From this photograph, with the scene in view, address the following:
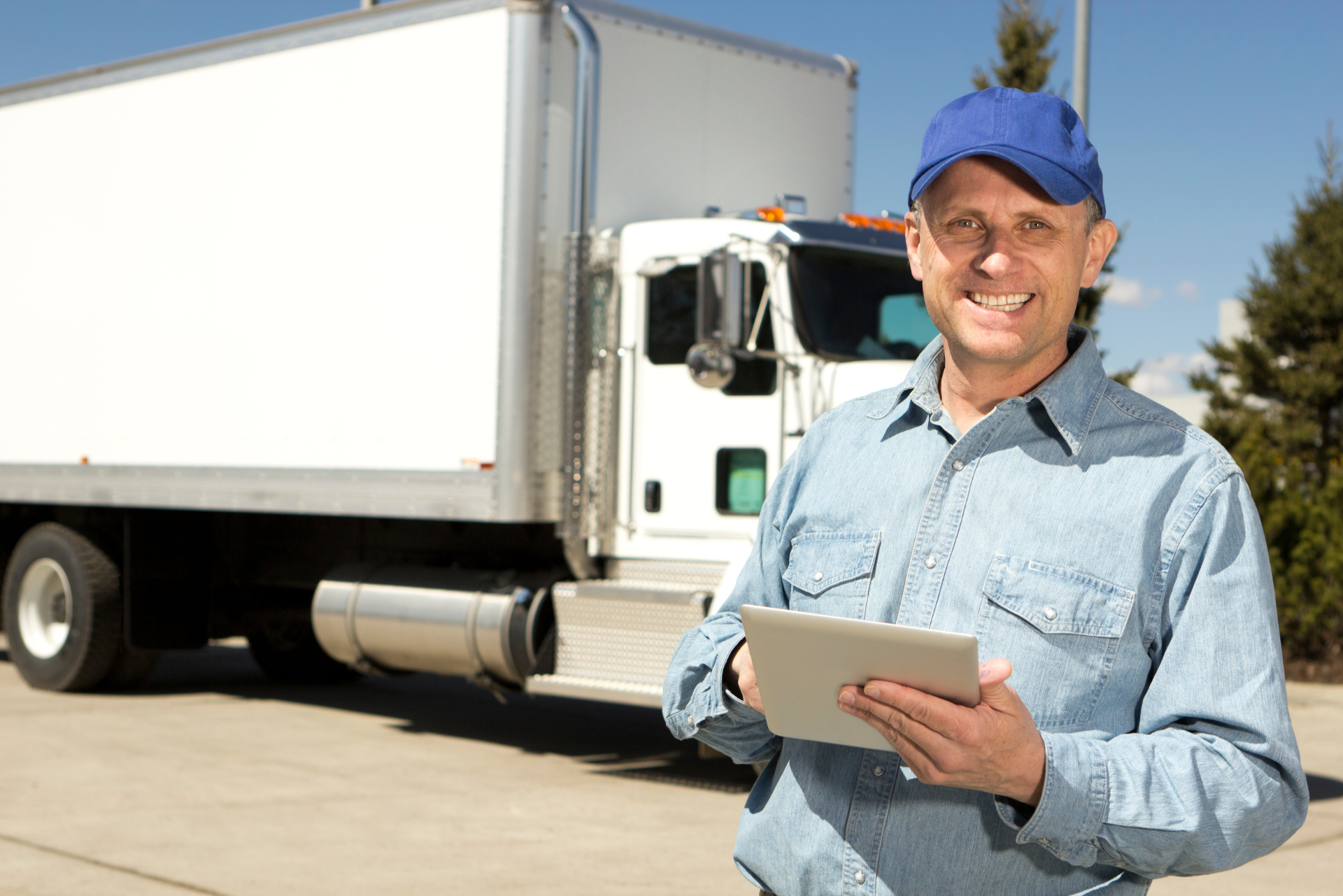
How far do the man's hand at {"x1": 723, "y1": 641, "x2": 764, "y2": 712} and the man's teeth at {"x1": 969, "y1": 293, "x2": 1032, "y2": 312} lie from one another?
0.57m

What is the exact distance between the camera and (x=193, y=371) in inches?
385

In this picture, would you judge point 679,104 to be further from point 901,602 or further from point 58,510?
point 901,602

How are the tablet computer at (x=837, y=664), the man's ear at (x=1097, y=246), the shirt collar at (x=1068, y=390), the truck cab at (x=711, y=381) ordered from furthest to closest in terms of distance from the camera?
the truck cab at (x=711, y=381) < the man's ear at (x=1097, y=246) < the shirt collar at (x=1068, y=390) < the tablet computer at (x=837, y=664)

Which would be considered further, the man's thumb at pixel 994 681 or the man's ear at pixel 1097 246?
the man's ear at pixel 1097 246

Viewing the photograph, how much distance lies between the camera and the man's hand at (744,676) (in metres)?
2.06

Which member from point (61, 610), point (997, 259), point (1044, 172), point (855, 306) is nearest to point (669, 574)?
point (855, 306)

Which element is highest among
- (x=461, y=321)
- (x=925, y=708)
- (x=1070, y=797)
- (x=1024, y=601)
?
(x=461, y=321)

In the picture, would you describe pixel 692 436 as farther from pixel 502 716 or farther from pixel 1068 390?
pixel 1068 390

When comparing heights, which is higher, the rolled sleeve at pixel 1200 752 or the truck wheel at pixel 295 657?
the rolled sleeve at pixel 1200 752

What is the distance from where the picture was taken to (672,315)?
8391mm

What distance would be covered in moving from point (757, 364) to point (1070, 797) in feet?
20.9

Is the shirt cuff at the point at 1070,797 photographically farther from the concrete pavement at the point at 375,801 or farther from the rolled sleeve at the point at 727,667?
the concrete pavement at the point at 375,801

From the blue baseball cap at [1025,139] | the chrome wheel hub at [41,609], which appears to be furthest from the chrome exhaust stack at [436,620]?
the blue baseball cap at [1025,139]

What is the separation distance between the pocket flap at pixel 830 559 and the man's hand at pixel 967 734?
341mm
